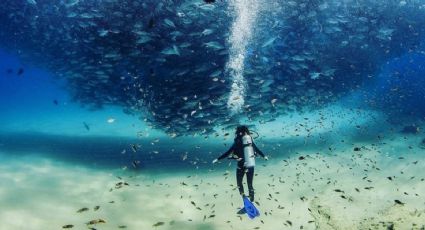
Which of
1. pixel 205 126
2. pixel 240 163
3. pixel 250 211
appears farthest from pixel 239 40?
pixel 250 211

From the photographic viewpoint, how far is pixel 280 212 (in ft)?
33.2

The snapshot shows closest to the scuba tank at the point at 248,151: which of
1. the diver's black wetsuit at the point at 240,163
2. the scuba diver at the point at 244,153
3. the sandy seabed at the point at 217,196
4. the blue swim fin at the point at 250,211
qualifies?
the scuba diver at the point at 244,153

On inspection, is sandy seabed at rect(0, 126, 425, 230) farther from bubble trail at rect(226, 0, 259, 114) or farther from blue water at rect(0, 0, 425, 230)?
bubble trail at rect(226, 0, 259, 114)

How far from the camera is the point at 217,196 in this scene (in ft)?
38.3

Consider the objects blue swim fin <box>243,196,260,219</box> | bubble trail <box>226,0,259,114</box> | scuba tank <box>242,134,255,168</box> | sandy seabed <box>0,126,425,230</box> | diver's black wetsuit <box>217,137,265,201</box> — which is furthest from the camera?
bubble trail <box>226,0,259,114</box>

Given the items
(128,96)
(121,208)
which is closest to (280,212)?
(121,208)

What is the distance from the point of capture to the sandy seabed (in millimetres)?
9156

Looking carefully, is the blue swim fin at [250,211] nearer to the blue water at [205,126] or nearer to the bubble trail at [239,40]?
the blue water at [205,126]

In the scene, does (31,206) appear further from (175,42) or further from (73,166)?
(175,42)

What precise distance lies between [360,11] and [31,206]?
23.2 meters

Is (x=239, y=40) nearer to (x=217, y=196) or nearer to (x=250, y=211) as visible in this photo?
(x=217, y=196)

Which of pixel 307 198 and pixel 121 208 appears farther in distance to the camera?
pixel 307 198

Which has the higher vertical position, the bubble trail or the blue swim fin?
the bubble trail

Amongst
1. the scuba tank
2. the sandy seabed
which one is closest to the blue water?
the sandy seabed
